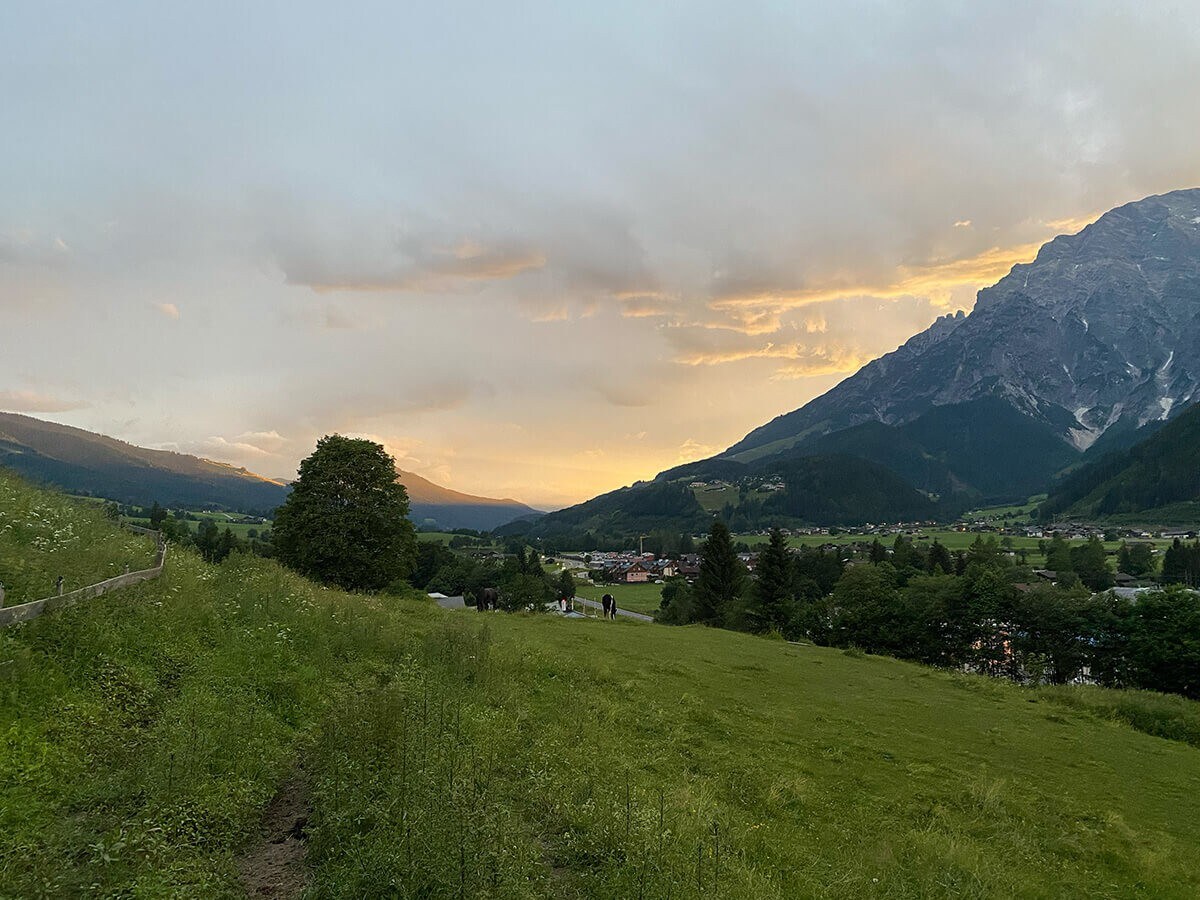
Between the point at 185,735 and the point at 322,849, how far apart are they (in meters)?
3.63

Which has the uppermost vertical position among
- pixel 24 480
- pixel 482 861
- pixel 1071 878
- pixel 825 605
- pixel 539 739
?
pixel 24 480

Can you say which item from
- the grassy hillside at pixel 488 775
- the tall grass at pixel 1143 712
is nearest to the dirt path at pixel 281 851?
the grassy hillside at pixel 488 775

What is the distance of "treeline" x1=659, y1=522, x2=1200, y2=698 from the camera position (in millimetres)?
46219

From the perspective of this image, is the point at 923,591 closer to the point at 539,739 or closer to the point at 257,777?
the point at 539,739

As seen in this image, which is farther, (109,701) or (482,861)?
(109,701)

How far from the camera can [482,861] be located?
716cm

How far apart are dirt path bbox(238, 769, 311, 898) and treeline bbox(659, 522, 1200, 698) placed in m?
53.1

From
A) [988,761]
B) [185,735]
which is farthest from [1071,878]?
[185,735]

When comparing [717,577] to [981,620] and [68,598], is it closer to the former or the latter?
[981,620]

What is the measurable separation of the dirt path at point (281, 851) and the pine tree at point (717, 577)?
69679 mm

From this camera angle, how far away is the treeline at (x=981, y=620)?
1820 inches

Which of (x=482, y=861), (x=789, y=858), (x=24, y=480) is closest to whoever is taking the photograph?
(x=482, y=861)

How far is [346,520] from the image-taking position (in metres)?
43.8

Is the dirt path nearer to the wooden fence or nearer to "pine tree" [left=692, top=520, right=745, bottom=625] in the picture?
the wooden fence
